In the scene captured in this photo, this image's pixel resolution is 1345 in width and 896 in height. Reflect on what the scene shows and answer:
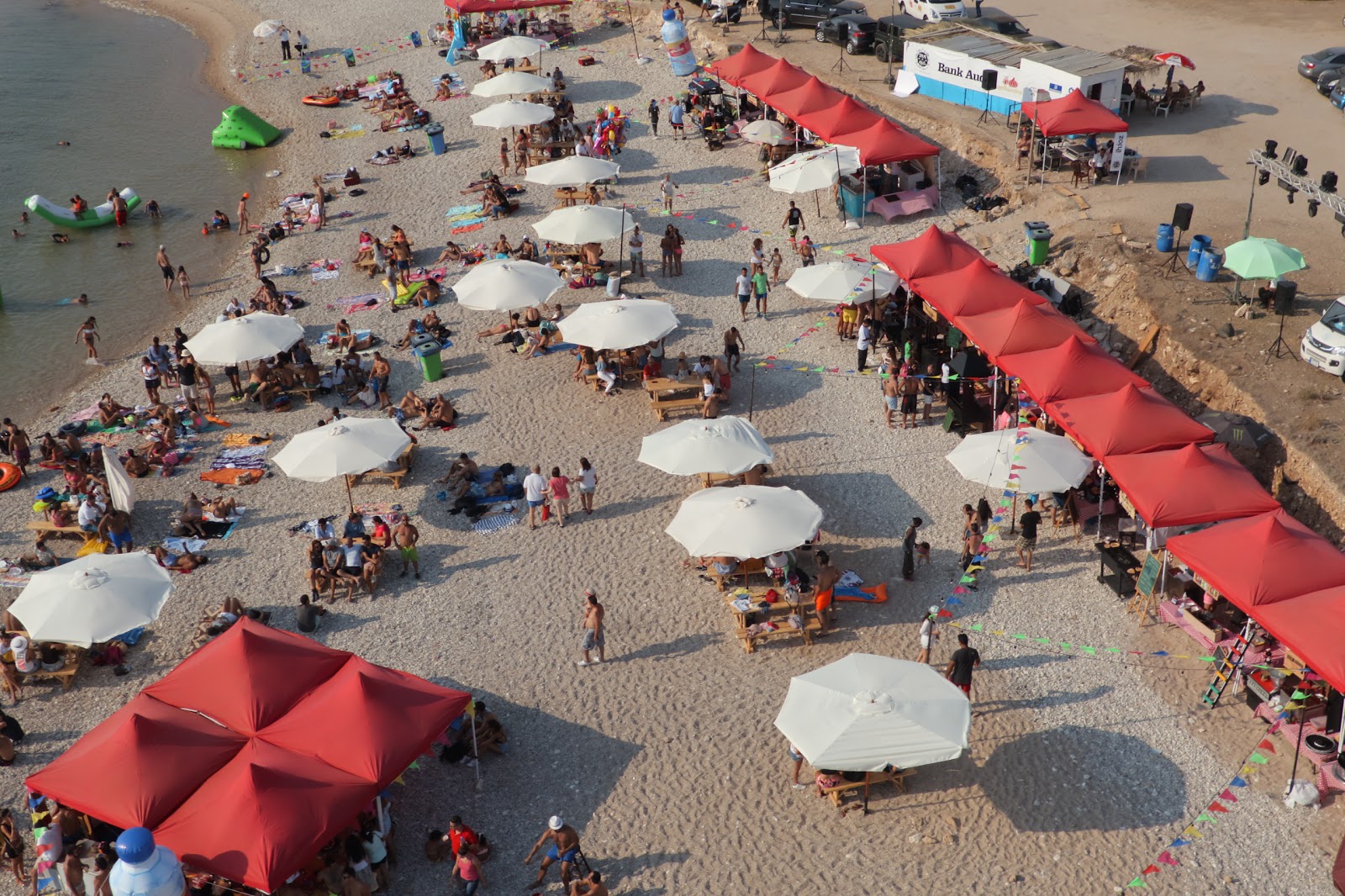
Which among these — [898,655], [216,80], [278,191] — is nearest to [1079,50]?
[898,655]

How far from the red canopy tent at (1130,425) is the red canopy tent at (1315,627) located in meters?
3.74

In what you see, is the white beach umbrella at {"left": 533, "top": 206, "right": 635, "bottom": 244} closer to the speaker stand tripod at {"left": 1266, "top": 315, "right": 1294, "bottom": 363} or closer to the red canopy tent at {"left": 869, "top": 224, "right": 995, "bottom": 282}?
the red canopy tent at {"left": 869, "top": 224, "right": 995, "bottom": 282}

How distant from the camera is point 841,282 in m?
23.3

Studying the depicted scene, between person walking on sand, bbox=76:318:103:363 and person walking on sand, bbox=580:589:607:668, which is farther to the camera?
person walking on sand, bbox=76:318:103:363

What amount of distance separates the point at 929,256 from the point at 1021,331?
3.46 metres

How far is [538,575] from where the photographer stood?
18125 millimetres

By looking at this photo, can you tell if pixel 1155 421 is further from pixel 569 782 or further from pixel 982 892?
pixel 569 782

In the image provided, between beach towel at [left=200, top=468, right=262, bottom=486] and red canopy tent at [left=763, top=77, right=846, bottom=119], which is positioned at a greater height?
red canopy tent at [left=763, top=77, right=846, bottom=119]

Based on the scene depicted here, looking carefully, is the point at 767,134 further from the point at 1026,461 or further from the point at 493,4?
the point at 493,4

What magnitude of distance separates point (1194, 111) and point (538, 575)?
23.2 meters

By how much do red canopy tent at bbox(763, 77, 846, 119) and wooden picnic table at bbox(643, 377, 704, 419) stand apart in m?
11.3

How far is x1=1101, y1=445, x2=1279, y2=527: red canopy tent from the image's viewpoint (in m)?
16.4

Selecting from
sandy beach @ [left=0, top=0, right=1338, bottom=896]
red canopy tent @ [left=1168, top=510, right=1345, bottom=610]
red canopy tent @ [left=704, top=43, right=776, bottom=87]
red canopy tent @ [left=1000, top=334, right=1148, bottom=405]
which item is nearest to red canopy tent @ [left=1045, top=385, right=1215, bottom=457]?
red canopy tent @ [left=1000, top=334, right=1148, bottom=405]

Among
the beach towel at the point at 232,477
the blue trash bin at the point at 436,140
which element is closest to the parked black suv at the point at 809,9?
the blue trash bin at the point at 436,140
